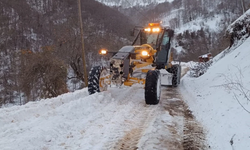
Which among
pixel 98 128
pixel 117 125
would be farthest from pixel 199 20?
pixel 98 128

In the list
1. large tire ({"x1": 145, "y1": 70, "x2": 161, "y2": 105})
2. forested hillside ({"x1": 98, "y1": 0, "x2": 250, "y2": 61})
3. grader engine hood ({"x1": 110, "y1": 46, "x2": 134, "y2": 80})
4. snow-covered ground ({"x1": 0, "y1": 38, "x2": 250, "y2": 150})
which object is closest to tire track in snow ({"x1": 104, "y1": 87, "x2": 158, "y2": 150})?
snow-covered ground ({"x1": 0, "y1": 38, "x2": 250, "y2": 150})

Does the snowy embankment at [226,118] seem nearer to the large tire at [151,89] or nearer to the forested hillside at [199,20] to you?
the large tire at [151,89]

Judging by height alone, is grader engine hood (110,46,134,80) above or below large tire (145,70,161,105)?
above

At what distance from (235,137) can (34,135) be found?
3165 millimetres

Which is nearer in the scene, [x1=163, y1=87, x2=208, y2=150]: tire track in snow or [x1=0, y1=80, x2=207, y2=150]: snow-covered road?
[x1=0, y1=80, x2=207, y2=150]: snow-covered road

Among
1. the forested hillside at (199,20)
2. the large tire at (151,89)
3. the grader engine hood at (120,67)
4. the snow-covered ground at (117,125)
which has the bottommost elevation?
the snow-covered ground at (117,125)

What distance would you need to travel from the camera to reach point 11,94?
29.9 metres

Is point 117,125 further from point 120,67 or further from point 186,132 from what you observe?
point 120,67

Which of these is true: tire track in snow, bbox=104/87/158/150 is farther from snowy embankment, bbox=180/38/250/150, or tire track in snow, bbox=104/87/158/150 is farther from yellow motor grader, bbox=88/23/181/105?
snowy embankment, bbox=180/38/250/150

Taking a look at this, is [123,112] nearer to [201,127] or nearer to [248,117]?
[201,127]

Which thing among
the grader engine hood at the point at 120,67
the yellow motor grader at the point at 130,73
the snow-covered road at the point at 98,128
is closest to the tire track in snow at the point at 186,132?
the snow-covered road at the point at 98,128

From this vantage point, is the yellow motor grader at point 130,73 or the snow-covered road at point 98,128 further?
the yellow motor grader at point 130,73

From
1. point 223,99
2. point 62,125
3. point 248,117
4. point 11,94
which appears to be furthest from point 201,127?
point 11,94

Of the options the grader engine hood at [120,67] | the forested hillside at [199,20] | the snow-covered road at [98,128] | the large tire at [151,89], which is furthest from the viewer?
the forested hillside at [199,20]
